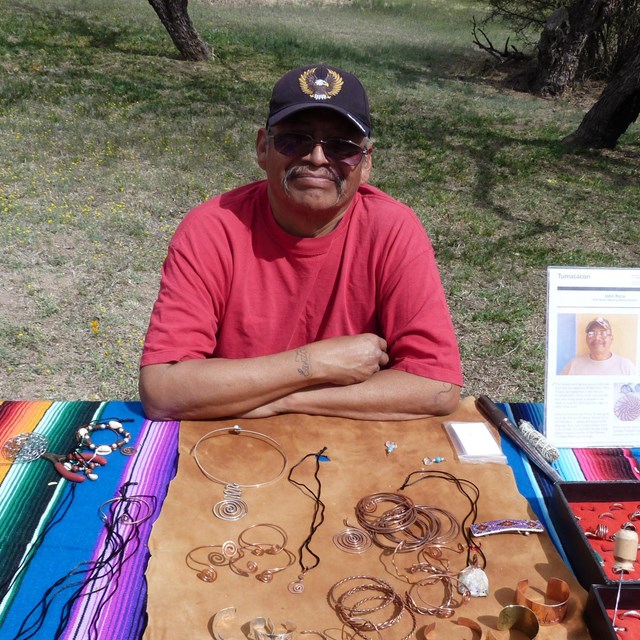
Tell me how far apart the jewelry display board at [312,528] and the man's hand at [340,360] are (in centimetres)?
15

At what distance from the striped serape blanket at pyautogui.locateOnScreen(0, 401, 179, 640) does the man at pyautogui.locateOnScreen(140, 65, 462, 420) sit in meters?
0.23

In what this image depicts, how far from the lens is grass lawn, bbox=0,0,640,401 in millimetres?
4828

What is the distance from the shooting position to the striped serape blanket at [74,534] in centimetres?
148

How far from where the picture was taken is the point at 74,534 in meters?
1.71

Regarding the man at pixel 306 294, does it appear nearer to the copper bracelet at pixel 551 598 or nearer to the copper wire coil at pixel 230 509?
the copper wire coil at pixel 230 509

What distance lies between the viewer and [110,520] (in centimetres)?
176

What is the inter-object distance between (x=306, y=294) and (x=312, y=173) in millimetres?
477

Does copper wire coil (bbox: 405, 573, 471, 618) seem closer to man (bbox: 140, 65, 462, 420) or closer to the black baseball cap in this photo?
man (bbox: 140, 65, 462, 420)

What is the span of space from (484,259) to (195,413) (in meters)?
4.68

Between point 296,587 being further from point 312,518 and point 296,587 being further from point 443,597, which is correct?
point 443,597

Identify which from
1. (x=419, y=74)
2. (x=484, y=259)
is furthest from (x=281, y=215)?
(x=419, y=74)

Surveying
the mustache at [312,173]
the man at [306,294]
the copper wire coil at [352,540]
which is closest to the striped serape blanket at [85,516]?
the man at [306,294]

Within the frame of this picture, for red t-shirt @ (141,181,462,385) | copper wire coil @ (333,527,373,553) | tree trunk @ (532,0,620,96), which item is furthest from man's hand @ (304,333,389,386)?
tree trunk @ (532,0,620,96)

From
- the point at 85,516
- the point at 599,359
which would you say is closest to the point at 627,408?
the point at 599,359
